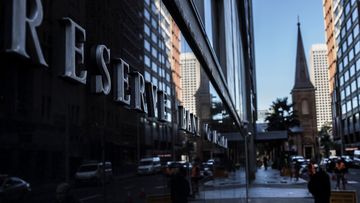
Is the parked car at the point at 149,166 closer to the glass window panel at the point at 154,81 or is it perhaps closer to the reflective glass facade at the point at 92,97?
the reflective glass facade at the point at 92,97

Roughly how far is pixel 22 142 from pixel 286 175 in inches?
1560

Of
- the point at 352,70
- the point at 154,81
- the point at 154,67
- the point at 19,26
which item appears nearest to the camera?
the point at 19,26

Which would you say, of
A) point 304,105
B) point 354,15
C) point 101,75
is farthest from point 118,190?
point 304,105

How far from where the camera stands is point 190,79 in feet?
Answer: 25.1

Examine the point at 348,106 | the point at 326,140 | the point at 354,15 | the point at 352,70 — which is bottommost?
the point at 326,140

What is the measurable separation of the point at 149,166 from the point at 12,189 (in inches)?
95.7

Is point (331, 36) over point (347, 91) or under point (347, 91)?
over

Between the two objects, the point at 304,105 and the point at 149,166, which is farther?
the point at 304,105

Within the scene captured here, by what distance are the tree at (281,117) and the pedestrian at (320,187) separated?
88950 mm

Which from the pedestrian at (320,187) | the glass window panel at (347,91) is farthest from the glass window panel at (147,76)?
the glass window panel at (347,91)

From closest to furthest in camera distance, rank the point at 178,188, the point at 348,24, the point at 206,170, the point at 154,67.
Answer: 1. the point at 154,67
2. the point at 178,188
3. the point at 206,170
4. the point at 348,24

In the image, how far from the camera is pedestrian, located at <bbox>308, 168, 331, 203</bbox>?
10.8 m

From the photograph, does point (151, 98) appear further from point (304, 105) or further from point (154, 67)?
point (304, 105)

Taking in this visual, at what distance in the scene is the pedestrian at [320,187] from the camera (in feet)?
35.6
